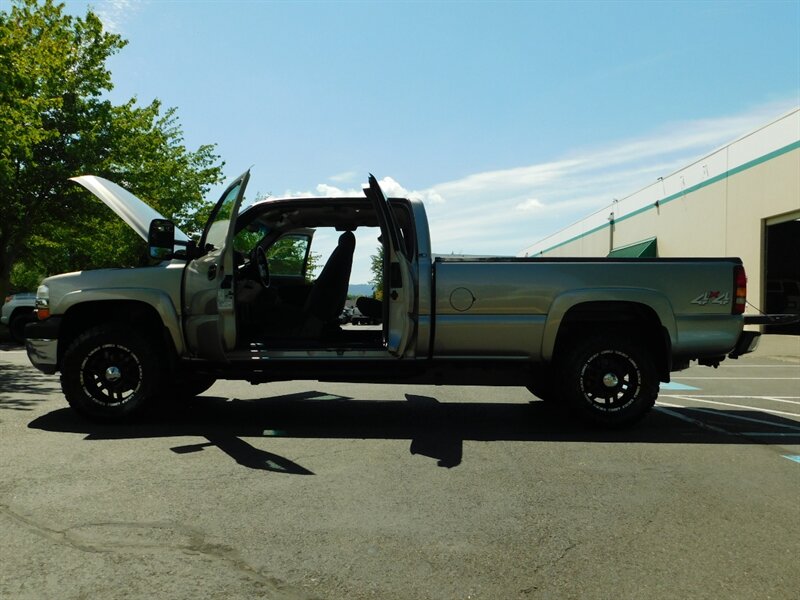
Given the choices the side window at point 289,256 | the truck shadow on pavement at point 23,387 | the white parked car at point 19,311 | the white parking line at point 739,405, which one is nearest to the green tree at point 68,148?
the white parked car at point 19,311

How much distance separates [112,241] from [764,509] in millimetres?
33626

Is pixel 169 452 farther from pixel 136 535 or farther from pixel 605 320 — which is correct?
pixel 605 320

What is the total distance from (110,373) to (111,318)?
0.61 metres

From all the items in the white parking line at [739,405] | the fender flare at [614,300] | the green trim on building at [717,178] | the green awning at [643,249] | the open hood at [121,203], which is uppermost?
the green trim on building at [717,178]

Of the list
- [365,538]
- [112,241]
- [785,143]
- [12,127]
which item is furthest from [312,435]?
[112,241]

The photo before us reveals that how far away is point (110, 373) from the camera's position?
20.2 ft

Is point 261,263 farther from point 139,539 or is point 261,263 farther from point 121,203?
point 139,539

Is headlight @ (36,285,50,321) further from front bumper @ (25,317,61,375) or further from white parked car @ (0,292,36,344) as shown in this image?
white parked car @ (0,292,36,344)

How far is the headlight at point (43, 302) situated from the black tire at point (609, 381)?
476 centimetres

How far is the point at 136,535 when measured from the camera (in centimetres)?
340

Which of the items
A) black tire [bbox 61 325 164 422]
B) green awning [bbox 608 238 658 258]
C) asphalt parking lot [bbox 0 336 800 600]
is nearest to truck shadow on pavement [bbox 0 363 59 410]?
asphalt parking lot [bbox 0 336 800 600]

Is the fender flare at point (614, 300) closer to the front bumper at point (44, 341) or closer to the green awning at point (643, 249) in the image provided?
the front bumper at point (44, 341)

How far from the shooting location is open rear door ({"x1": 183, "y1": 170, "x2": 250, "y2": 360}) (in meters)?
6.15

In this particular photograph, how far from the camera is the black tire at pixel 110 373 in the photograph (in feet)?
20.1
